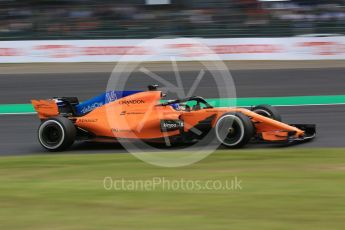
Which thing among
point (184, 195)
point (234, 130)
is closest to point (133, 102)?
point (234, 130)

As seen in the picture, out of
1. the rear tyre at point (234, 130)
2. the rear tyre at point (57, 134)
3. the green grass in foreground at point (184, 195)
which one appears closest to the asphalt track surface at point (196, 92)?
the rear tyre at point (57, 134)

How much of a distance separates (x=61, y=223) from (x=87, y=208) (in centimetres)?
43

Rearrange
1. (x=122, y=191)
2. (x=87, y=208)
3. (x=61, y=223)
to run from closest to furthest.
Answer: (x=61, y=223) → (x=87, y=208) → (x=122, y=191)

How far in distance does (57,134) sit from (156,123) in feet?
4.69

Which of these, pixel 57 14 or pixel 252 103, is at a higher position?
pixel 57 14

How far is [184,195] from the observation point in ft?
18.1

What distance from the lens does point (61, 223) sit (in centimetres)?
474

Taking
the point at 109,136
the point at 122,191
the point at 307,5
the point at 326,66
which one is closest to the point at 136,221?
A: the point at 122,191

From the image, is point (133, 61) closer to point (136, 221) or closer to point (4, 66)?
point (4, 66)

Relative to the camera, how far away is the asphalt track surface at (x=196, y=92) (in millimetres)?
9305

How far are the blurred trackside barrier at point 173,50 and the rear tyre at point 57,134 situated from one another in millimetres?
12321

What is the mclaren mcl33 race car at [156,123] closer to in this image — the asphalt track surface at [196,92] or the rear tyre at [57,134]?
the rear tyre at [57,134]

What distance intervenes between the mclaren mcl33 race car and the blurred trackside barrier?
12157 mm

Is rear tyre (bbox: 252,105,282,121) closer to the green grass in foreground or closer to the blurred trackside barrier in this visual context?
the green grass in foreground
